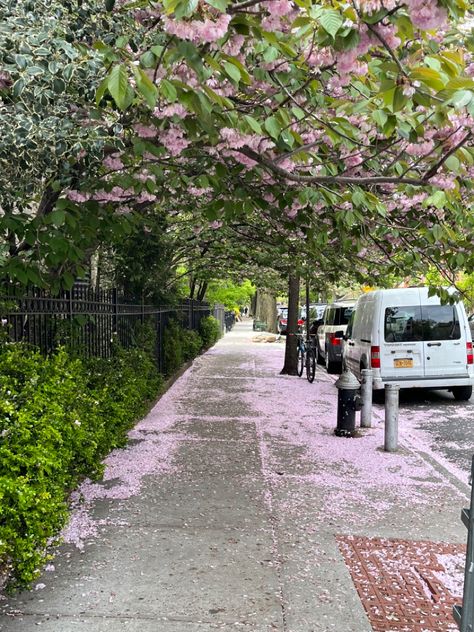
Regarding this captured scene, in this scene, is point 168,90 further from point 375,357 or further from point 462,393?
point 462,393

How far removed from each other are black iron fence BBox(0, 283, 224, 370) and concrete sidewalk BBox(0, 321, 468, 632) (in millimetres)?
1455

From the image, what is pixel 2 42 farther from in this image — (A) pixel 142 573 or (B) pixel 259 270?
(B) pixel 259 270

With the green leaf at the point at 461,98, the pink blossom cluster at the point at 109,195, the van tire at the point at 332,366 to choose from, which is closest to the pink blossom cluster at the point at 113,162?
the pink blossom cluster at the point at 109,195

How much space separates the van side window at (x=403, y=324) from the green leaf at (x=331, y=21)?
852cm

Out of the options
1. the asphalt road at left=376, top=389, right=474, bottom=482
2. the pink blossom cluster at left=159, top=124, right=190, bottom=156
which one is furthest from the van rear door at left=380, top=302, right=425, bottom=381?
the pink blossom cluster at left=159, top=124, right=190, bottom=156

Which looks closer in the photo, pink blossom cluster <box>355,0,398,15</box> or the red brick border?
pink blossom cluster <box>355,0,398,15</box>

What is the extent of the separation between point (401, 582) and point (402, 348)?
7.21 meters

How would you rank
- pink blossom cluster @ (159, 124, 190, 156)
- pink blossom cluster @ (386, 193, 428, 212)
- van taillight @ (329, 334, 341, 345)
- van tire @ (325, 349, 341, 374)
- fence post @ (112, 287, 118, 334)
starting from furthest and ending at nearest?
van tire @ (325, 349, 341, 374) < van taillight @ (329, 334, 341, 345) < fence post @ (112, 287, 118, 334) < pink blossom cluster @ (386, 193, 428, 212) < pink blossom cluster @ (159, 124, 190, 156)

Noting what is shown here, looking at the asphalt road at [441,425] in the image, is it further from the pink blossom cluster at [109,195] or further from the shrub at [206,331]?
the shrub at [206,331]

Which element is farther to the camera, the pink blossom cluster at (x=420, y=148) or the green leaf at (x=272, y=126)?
the pink blossom cluster at (x=420, y=148)

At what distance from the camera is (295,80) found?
428 cm

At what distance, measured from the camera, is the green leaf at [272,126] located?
364 centimetres

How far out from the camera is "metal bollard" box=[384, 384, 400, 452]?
7176 mm

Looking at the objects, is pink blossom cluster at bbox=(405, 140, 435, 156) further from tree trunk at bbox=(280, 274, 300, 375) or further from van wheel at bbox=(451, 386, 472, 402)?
tree trunk at bbox=(280, 274, 300, 375)
